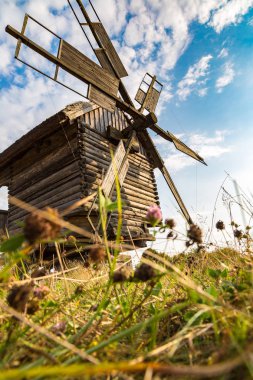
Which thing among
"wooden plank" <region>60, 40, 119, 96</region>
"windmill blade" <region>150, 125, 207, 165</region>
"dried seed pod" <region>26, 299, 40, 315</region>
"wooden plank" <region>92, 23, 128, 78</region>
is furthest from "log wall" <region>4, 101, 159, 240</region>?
"dried seed pod" <region>26, 299, 40, 315</region>

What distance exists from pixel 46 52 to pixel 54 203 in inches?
156

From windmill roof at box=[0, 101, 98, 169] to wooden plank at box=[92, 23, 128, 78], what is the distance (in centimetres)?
169

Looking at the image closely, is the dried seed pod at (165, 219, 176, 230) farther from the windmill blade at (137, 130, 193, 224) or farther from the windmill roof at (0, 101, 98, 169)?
the windmill blade at (137, 130, 193, 224)

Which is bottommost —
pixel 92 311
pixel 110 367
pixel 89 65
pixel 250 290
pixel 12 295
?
pixel 92 311

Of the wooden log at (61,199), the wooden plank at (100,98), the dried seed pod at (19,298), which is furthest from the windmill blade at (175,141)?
the dried seed pod at (19,298)

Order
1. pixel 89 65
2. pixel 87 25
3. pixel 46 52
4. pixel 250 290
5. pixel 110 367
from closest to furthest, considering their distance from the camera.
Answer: pixel 110 367 < pixel 250 290 < pixel 46 52 < pixel 89 65 < pixel 87 25

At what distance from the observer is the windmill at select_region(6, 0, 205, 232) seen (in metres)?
6.17

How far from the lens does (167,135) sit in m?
10.6

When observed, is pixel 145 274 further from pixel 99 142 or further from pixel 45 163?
pixel 45 163

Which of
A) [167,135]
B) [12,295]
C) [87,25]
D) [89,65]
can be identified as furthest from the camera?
[167,135]

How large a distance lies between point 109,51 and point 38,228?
956cm

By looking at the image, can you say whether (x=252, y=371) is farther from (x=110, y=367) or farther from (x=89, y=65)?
(x=89, y=65)

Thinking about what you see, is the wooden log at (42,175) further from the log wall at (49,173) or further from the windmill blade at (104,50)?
the windmill blade at (104,50)

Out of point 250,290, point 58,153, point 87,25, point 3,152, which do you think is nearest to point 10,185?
point 3,152
